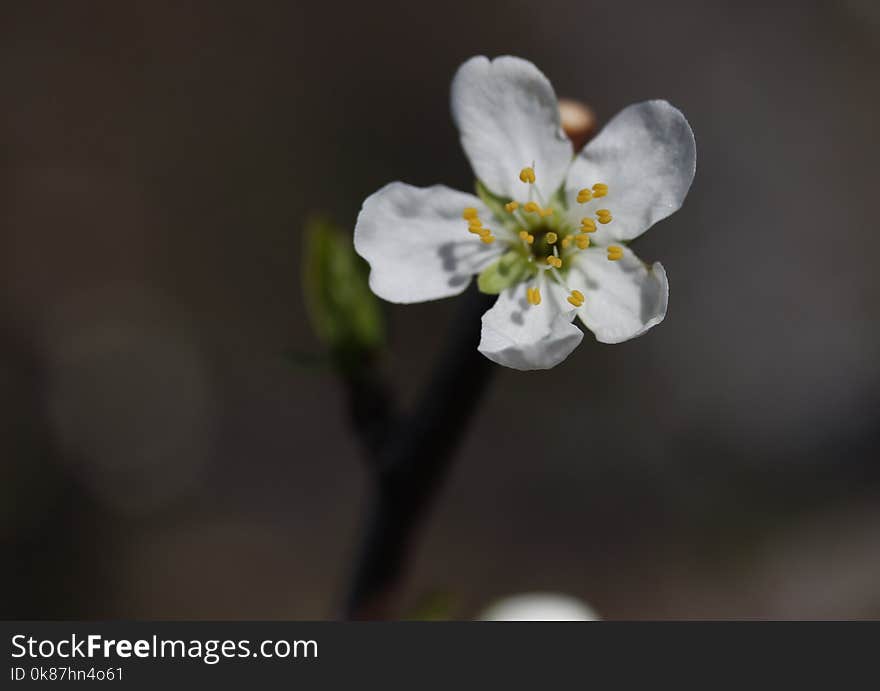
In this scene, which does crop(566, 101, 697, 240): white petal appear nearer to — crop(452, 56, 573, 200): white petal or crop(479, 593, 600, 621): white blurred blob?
crop(452, 56, 573, 200): white petal

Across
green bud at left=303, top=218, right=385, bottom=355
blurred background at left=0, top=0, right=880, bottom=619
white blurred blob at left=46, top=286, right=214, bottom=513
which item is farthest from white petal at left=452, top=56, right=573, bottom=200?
white blurred blob at left=46, top=286, right=214, bottom=513

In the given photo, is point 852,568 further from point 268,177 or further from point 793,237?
point 268,177

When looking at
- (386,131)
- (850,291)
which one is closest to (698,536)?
(850,291)

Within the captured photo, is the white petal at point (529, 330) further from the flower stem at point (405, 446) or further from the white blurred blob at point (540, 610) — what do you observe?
the white blurred blob at point (540, 610)

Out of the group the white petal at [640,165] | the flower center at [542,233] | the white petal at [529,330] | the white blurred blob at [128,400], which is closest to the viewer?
the white petal at [529,330]

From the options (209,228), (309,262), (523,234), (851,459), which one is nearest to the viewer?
(523,234)

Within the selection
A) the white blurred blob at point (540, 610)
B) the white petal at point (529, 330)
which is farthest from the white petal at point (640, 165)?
the white blurred blob at point (540, 610)

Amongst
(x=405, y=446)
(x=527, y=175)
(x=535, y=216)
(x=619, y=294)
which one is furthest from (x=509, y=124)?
(x=405, y=446)
